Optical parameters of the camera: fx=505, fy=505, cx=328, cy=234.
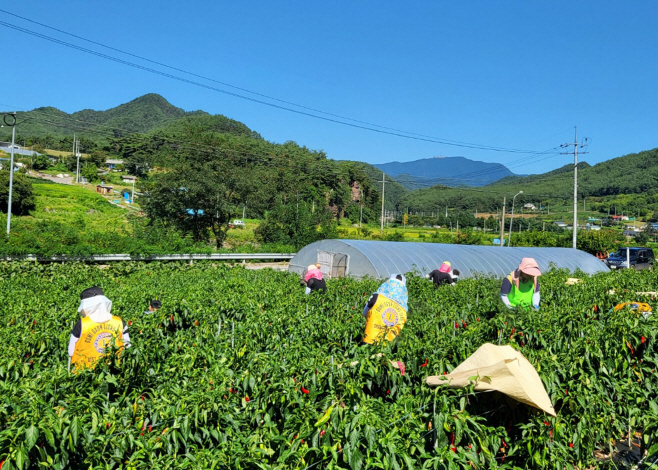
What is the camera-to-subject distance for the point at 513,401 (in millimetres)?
4090

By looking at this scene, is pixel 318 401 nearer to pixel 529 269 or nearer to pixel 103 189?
pixel 529 269

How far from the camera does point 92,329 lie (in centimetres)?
544

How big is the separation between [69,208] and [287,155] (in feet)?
124

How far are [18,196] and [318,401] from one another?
4613 cm

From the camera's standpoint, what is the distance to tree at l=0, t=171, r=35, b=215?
41.7 metres

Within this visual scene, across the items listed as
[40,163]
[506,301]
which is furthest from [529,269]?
[40,163]

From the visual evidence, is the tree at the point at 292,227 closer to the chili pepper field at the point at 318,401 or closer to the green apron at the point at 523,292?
the green apron at the point at 523,292

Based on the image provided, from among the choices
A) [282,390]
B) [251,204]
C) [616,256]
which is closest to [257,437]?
[282,390]

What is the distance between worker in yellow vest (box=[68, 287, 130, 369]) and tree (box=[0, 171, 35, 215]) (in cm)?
4221

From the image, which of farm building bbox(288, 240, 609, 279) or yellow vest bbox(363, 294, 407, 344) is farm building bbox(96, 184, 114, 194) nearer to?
farm building bbox(288, 240, 609, 279)

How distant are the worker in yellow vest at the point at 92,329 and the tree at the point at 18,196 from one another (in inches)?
1662

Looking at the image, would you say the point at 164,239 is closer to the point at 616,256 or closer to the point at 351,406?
the point at 351,406

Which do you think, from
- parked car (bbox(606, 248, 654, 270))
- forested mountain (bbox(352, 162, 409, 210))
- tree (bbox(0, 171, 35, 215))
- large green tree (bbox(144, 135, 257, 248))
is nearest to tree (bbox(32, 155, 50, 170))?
tree (bbox(0, 171, 35, 215))

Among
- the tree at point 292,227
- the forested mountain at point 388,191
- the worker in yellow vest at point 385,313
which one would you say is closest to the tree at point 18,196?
the tree at point 292,227
